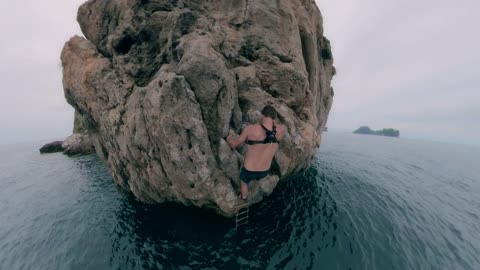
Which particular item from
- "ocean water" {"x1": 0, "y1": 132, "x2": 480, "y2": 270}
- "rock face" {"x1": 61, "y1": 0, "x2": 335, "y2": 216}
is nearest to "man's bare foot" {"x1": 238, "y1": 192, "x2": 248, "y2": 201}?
"rock face" {"x1": 61, "y1": 0, "x2": 335, "y2": 216}

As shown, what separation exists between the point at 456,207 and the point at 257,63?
2228 cm

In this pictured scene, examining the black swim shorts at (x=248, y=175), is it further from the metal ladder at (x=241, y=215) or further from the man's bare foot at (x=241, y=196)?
the metal ladder at (x=241, y=215)

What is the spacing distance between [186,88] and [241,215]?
23.7 ft

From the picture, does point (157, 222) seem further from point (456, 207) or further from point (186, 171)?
point (456, 207)

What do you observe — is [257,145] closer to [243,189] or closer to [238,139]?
[238,139]

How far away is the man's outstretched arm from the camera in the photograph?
8627 millimetres

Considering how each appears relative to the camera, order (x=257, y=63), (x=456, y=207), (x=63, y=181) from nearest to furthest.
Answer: (x=257, y=63), (x=456, y=207), (x=63, y=181)

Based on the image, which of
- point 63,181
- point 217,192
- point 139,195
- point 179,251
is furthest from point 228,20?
point 63,181

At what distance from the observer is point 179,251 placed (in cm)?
855

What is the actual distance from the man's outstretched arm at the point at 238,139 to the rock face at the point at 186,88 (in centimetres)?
31

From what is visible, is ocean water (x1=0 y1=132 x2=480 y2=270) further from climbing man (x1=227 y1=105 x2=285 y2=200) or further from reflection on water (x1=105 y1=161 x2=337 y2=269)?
climbing man (x1=227 y1=105 x2=285 y2=200)

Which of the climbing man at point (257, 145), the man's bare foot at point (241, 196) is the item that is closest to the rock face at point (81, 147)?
the man's bare foot at point (241, 196)

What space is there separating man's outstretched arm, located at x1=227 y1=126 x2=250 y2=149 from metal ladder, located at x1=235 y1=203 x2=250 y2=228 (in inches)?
123

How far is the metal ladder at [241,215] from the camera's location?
9398 millimetres
